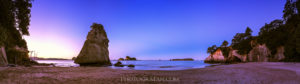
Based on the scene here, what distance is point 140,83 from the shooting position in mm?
5016

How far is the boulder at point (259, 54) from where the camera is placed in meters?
31.2

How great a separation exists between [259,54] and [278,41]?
31.8ft

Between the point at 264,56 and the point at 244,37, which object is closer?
the point at 264,56

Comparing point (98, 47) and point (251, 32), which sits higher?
point (251, 32)

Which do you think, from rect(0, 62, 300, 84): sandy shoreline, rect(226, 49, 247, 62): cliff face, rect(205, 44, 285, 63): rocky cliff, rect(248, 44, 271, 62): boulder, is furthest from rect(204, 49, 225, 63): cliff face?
rect(0, 62, 300, 84): sandy shoreline

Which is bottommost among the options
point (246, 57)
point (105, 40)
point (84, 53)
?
point (246, 57)

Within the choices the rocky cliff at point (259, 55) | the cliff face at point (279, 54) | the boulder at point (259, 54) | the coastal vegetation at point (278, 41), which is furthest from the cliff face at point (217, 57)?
the cliff face at point (279, 54)

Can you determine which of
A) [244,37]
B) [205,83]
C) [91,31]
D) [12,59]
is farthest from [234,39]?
[12,59]

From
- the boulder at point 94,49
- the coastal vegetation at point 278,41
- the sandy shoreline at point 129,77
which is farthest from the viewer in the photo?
the boulder at point 94,49

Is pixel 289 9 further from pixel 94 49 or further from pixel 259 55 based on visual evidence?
pixel 94 49

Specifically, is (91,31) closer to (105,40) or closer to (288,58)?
(105,40)

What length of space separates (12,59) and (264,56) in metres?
53.1

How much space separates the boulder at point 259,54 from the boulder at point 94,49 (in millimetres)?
36905

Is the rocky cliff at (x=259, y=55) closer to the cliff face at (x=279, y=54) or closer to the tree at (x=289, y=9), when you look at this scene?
the cliff face at (x=279, y=54)
